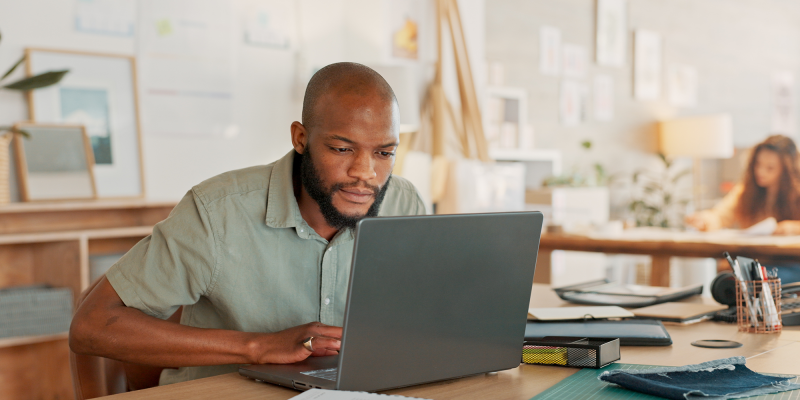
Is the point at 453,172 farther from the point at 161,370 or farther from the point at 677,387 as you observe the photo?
A: the point at 677,387

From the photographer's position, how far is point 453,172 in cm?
395

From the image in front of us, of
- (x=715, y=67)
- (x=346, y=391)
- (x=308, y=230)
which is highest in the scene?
(x=715, y=67)

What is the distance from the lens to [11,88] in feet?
8.58

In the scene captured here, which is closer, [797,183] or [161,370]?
[161,370]

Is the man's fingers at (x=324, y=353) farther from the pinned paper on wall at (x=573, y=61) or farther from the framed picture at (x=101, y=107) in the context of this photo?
the pinned paper on wall at (x=573, y=61)

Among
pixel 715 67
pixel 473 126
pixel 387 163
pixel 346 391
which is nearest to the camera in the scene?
pixel 346 391

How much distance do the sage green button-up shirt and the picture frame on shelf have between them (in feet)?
12.3

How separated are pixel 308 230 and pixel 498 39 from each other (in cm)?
413

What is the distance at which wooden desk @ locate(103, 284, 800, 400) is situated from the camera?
1076 mm

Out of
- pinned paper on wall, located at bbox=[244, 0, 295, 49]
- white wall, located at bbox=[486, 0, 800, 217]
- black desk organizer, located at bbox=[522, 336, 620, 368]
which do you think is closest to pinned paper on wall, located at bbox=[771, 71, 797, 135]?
white wall, located at bbox=[486, 0, 800, 217]

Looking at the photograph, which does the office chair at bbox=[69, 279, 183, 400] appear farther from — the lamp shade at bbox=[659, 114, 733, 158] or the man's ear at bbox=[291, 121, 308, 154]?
the lamp shade at bbox=[659, 114, 733, 158]

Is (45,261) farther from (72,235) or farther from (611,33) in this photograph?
(611,33)

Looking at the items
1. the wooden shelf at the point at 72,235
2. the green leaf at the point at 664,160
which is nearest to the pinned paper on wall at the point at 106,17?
the wooden shelf at the point at 72,235

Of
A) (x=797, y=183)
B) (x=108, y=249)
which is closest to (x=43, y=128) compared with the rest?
(x=108, y=249)
